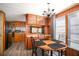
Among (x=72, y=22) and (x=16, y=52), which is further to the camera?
(x=16, y=52)

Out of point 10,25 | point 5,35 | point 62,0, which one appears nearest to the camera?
point 62,0

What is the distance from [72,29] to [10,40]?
4.49 feet

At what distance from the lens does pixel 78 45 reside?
1.76 m

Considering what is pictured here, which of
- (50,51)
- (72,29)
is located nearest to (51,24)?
(72,29)

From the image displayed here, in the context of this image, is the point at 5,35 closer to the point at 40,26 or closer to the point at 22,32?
the point at 22,32

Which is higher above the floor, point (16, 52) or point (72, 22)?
point (72, 22)

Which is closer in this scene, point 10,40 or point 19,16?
point 19,16

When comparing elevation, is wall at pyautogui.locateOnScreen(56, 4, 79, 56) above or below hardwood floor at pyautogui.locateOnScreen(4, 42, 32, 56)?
above

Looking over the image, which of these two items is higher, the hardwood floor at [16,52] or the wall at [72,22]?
the wall at [72,22]

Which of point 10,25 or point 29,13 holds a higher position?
point 29,13

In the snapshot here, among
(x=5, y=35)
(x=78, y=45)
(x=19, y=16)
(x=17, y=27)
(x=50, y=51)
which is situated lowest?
(x=50, y=51)

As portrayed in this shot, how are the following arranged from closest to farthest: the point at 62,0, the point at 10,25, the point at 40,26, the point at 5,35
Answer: the point at 62,0
the point at 10,25
the point at 40,26
the point at 5,35

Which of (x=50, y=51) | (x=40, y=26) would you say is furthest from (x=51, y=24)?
(x=50, y=51)

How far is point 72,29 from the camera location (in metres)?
1.81
